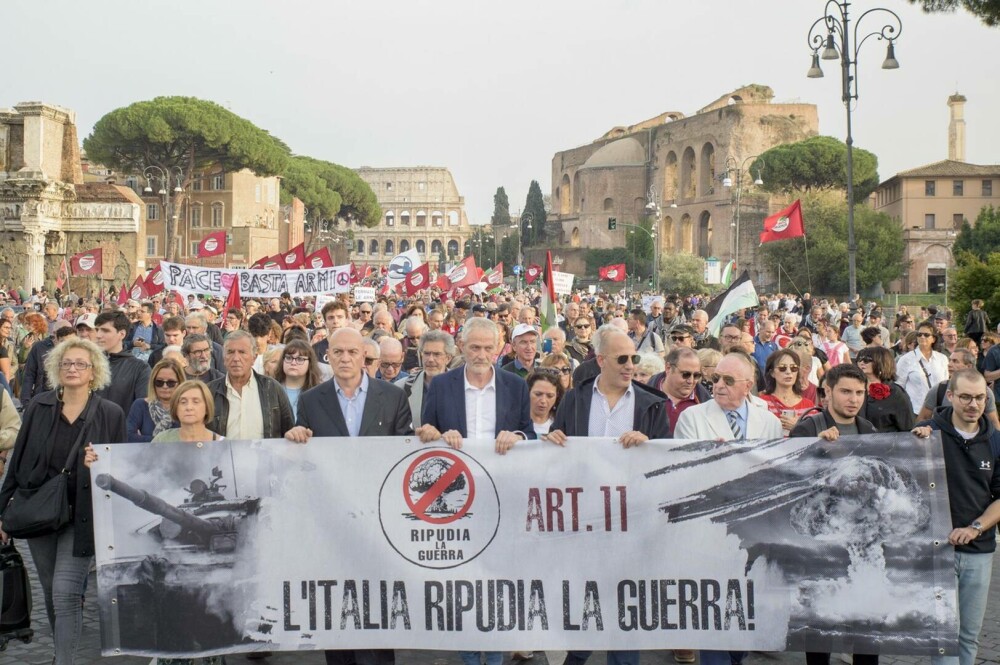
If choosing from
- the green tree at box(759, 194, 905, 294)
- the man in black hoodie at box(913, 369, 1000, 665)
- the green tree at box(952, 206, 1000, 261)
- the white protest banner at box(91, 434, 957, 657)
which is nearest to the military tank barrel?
the white protest banner at box(91, 434, 957, 657)

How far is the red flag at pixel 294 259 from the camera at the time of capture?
67.5 ft

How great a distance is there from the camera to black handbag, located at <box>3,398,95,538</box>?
4836 millimetres

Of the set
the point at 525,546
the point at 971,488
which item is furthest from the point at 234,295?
the point at 971,488

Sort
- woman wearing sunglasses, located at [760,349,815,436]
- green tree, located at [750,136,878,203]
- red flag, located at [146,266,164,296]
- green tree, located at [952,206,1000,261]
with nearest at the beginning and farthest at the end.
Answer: woman wearing sunglasses, located at [760,349,815,436], red flag, located at [146,266,164,296], green tree, located at [952,206,1000,261], green tree, located at [750,136,878,203]

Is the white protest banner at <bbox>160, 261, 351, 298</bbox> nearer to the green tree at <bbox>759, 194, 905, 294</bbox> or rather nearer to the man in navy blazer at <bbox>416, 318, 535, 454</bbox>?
the man in navy blazer at <bbox>416, 318, 535, 454</bbox>

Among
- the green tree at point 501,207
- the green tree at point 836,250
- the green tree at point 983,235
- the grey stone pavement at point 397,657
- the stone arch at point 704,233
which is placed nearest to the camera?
the grey stone pavement at point 397,657

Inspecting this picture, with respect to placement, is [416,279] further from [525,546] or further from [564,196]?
[564,196]

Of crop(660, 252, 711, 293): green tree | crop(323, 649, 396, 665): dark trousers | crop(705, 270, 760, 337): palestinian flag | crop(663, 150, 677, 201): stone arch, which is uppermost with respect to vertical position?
crop(663, 150, 677, 201): stone arch

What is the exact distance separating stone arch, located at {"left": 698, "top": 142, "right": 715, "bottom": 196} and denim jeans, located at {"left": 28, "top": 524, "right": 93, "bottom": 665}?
87.9m

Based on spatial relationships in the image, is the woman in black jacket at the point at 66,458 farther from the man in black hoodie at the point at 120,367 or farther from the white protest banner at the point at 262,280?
the white protest banner at the point at 262,280

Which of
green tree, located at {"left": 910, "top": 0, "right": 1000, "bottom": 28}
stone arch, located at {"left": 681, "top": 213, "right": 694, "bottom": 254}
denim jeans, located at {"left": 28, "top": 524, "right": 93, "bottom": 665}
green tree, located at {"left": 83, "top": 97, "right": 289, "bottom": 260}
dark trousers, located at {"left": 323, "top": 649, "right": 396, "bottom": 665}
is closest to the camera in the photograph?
dark trousers, located at {"left": 323, "top": 649, "right": 396, "bottom": 665}

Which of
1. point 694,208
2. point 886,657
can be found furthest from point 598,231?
point 886,657

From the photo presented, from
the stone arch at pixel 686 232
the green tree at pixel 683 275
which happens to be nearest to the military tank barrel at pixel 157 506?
the green tree at pixel 683 275

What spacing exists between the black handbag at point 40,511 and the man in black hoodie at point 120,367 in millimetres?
1423
